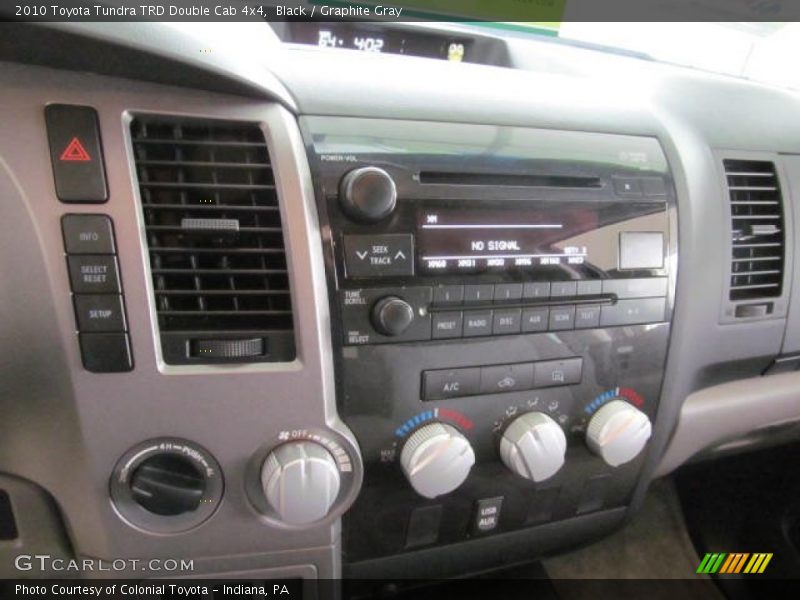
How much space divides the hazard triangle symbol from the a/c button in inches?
14.6

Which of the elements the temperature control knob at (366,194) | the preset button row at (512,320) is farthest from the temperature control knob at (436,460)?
the temperature control knob at (366,194)

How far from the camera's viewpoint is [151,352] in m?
0.49

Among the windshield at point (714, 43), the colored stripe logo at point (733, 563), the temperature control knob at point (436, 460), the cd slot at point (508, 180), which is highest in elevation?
the windshield at point (714, 43)

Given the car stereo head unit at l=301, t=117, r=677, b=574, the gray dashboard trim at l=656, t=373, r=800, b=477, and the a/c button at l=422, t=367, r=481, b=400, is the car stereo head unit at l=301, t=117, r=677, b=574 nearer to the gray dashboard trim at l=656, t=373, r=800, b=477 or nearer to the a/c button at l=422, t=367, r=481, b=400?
the a/c button at l=422, t=367, r=481, b=400

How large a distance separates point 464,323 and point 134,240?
1.06 feet

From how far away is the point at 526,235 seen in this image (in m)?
0.60

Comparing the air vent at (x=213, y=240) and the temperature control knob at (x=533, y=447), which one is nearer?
the air vent at (x=213, y=240)

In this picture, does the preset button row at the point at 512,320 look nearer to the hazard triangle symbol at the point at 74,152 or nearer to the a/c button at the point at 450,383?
the a/c button at the point at 450,383

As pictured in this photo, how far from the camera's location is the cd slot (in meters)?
0.57

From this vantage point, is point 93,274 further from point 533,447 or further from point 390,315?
point 533,447

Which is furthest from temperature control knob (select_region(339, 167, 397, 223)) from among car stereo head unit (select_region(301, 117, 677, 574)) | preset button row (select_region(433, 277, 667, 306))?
preset button row (select_region(433, 277, 667, 306))

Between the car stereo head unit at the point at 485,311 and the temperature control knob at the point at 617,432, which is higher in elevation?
the car stereo head unit at the point at 485,311

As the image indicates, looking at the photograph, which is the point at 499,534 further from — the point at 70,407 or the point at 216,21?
the point at 216,21

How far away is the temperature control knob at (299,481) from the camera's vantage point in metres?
0.51
